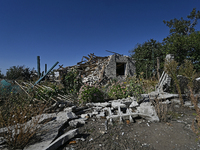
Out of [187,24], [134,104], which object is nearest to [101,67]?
[134,104]

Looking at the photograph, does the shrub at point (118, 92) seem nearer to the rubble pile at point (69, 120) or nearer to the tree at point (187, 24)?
the rubble pile at point (69, 120)

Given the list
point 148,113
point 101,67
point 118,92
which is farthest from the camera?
point 101,67

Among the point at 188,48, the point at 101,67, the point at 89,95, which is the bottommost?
the point at 89,95

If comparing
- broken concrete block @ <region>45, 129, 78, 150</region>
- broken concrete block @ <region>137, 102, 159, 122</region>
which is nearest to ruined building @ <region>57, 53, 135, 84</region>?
broken concrete block @ <region>137, 102, 159, 122</region>

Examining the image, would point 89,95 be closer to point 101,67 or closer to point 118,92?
point 118,92

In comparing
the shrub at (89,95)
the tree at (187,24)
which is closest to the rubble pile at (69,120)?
the shrub at (89,95)

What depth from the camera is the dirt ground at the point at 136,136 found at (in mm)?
2500

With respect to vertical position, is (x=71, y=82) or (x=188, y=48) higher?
(x=188, y=48)

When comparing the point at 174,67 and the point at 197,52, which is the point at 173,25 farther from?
the point at 174,67

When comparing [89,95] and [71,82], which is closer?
[89,95]

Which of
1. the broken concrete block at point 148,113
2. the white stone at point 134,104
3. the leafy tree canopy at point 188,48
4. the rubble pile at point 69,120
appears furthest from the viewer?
the leafy tree canopy at point 188,48

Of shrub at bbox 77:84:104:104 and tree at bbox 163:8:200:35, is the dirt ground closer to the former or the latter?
shrub at bbox 77:84:104:104

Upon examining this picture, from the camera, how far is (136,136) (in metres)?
2.93

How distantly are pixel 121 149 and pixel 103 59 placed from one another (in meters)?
8.86
